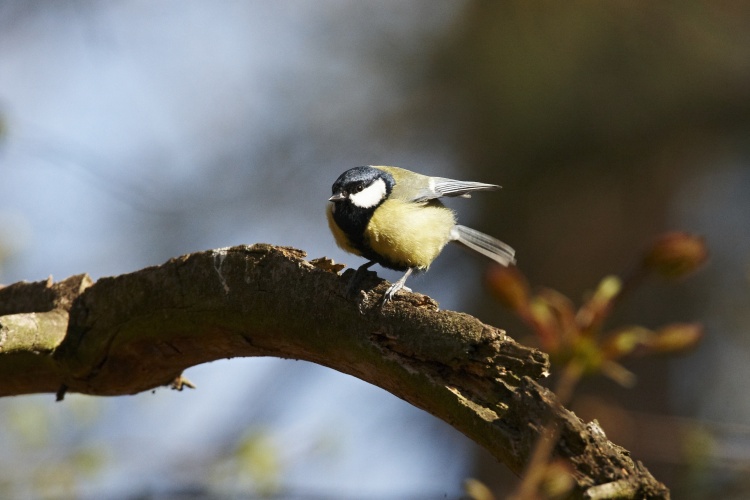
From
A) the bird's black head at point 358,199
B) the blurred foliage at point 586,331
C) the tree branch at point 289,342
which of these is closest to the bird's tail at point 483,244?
the bird's black head at point 358,199

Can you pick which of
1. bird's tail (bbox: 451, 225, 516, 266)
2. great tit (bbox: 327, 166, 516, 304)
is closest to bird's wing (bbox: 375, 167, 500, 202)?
great tit (bbox: 327, 166, 516, 304)

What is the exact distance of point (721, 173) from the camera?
6746 mm

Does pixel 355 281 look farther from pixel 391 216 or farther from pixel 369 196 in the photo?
pixel 369 196

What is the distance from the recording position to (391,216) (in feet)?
10.3

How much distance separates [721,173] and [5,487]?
19.8 ft

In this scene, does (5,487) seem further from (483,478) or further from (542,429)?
(483,478)

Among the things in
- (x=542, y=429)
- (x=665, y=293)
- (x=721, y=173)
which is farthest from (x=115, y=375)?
(x=721, y=173)

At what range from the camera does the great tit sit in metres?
3.10

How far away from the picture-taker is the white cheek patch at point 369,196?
322 cm

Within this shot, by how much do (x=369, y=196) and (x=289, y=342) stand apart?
4.02 ft

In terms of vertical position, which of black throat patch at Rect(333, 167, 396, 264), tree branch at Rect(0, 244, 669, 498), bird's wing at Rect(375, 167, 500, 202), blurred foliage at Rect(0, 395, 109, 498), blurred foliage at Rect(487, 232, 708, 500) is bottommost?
blurred foliage at Rect(0, 395, 109, 498)

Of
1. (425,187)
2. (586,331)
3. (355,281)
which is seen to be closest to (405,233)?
(425,187)

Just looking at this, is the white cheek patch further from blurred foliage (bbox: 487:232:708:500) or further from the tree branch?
blurred foliage (bbox: 487:232:708:500)

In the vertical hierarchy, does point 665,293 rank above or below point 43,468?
above
